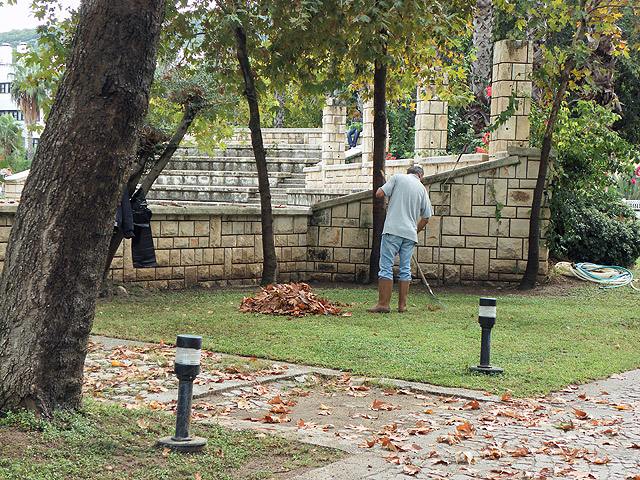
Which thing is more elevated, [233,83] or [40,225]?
[233,83]

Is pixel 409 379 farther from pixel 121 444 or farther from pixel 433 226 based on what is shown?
pixel 433 226

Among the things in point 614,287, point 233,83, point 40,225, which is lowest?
point 614,287

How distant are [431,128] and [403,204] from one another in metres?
8.04

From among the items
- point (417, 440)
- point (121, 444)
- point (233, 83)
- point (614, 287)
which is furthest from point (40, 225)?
point (614, 287)

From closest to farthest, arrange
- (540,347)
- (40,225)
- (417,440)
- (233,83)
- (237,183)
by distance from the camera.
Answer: (40,225), (417,440), (540,347), (233,83), (237,183)

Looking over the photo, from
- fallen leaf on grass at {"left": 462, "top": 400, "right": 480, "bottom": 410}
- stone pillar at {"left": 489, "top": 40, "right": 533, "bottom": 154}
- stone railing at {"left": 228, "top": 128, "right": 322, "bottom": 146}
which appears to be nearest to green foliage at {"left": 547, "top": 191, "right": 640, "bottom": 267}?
stone pillar at {"left": 489, "top": 40, "right": 533, "bottom": 154}

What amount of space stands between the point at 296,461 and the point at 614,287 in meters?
13.3

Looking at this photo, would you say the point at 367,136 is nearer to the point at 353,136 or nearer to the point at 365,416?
the point at 353,136

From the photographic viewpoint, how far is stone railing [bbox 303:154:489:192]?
19.7 meters

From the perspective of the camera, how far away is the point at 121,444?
19.4ft

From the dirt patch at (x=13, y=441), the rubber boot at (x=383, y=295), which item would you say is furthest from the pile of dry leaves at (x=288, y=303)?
the dirt patch at (x=13, y=441)

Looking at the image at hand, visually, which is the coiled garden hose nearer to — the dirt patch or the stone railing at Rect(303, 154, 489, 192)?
the stone railing at Rect(303, 154, 489, 192)

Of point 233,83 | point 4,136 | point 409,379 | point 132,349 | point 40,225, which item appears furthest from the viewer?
point 4,136

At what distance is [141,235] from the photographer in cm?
1405
